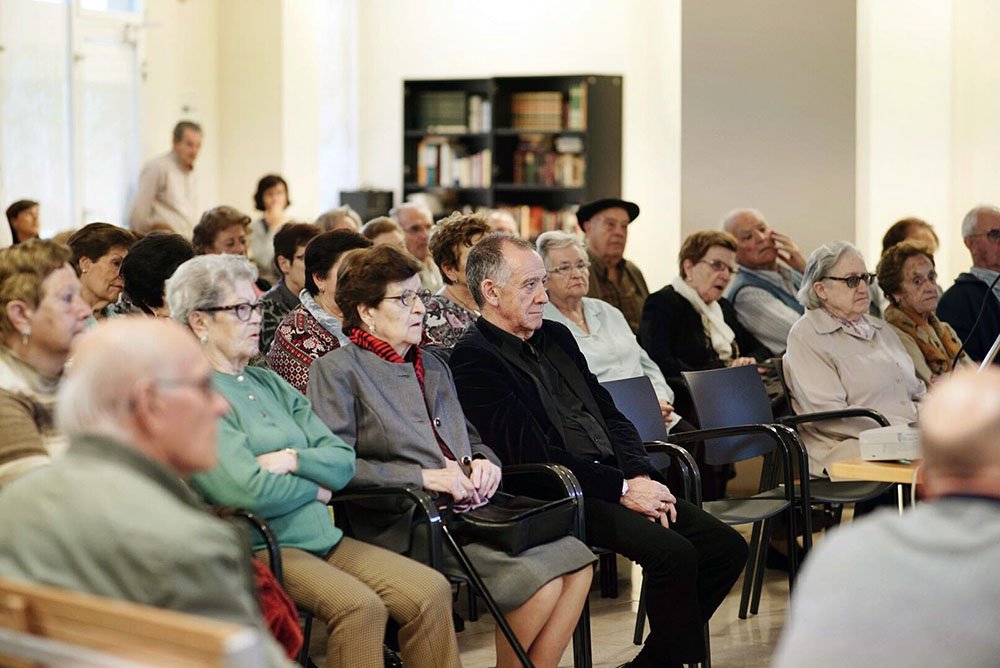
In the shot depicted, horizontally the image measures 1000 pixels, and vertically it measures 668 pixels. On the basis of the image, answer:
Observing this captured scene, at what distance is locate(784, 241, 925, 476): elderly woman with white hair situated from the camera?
496 cm

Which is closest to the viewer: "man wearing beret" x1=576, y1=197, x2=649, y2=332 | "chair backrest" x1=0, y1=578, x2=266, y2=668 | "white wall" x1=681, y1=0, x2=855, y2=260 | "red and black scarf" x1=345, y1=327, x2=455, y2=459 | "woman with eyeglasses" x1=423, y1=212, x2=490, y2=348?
"chair backrest" x1=0, y1=578, x2=266, y2=668

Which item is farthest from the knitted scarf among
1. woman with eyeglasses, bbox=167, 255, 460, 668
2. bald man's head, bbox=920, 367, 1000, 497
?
bald man's head, bbox=920, 367, 1000, 497

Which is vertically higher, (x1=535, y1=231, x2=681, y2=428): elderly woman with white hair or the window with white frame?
the window with white frame

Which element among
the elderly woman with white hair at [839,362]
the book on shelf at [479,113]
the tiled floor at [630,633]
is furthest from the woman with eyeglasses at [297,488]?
the book on shelf at [479,113]

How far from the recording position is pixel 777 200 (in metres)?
7.38

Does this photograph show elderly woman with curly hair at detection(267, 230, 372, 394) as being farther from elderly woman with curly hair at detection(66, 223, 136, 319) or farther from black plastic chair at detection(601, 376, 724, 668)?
black plastic chair at detection(601, 376, 724, 668)

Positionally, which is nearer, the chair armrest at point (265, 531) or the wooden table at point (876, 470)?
the chair armrest at point (265, 531)

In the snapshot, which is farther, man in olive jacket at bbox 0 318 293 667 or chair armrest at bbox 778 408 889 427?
chair armrest at bbox 778 408 889 427

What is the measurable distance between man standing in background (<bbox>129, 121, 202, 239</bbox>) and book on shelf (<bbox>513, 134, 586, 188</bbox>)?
9.59 ft

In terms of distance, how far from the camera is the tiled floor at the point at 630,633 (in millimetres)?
4270

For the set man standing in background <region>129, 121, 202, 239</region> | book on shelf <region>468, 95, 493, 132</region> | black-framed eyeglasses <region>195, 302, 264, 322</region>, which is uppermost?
book on shelf <region>468, 95, 493, 132</region>

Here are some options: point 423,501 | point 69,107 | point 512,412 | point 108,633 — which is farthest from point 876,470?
point 69,107

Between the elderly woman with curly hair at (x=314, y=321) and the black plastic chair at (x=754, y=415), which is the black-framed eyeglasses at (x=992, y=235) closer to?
the black plastic chair at (x=754, y=415)

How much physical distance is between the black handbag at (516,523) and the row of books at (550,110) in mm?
7947
